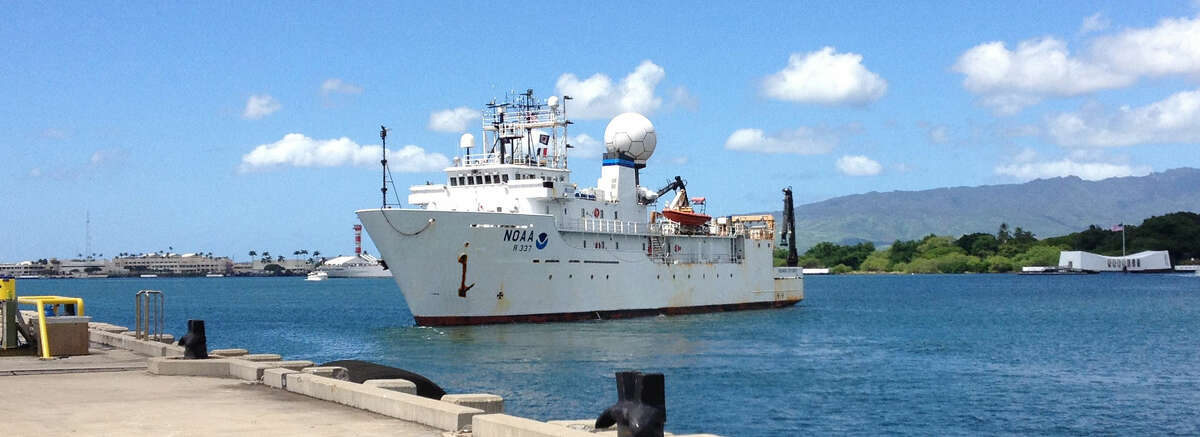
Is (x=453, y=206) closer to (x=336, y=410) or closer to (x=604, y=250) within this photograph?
(x=604, y=250)

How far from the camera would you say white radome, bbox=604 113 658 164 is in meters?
54.3

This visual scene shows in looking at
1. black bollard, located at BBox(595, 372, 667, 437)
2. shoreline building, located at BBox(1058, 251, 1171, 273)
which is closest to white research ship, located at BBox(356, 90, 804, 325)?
black bollard, located at BBox(595, 372, 667, 437)

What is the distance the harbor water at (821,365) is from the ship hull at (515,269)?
86cm

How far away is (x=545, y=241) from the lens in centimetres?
4494

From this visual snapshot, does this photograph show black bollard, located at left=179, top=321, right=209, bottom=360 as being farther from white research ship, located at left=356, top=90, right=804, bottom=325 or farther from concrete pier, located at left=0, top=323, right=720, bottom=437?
white research ship, located at left=356, top=90, right=804, bottom=325

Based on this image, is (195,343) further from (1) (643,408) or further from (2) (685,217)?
(2) (685,217)

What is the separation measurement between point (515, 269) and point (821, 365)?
14167mm

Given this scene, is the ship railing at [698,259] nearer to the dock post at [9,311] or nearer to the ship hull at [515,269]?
the ship hull at [515,269]

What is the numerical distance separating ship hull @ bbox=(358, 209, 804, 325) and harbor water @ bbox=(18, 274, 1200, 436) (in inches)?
33.9

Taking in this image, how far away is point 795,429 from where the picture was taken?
22.3 metres

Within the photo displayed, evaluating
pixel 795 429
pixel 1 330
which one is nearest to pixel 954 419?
pixel 795 429

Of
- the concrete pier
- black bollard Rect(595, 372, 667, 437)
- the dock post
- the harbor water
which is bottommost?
the harbor water

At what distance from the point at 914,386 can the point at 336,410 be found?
63.5 feet

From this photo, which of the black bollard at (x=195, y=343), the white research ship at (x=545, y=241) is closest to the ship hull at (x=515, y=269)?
the white research ship at (x=545, y=241)
